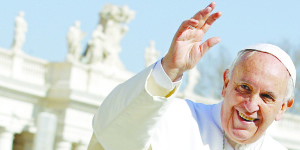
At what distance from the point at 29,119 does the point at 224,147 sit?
25127mm

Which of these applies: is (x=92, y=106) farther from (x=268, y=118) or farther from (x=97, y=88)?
(x=268, y=118)

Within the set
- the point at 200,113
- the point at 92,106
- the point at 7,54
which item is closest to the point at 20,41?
the point at 7,54

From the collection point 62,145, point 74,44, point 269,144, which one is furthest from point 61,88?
point 269,144

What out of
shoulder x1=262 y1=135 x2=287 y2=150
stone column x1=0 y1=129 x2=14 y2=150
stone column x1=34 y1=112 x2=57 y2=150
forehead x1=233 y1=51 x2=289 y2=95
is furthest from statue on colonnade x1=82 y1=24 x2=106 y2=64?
forehead x1=233 y1=51 x2=289 y2=95

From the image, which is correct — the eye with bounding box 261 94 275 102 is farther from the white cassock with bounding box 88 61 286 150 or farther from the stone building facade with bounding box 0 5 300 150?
the stone building facade with bounding box 0 5 300 150

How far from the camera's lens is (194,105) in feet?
13.1

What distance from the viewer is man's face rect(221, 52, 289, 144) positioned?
359 centimetres

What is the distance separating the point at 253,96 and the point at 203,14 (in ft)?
1.50

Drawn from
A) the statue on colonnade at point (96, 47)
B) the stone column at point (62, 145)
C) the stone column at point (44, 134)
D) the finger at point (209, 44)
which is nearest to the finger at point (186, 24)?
the finger at point (209, 44)

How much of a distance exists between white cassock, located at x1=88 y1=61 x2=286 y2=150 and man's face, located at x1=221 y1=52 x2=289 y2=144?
0.61ft

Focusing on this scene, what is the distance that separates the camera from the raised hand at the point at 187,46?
3311 millimetres

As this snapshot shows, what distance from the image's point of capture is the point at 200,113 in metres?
3.99

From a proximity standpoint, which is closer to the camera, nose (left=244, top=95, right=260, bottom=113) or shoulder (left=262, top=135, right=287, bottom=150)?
nose (left=244, top=95, right=260, bottom=113)

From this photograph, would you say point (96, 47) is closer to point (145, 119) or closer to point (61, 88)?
point (61, 88)
